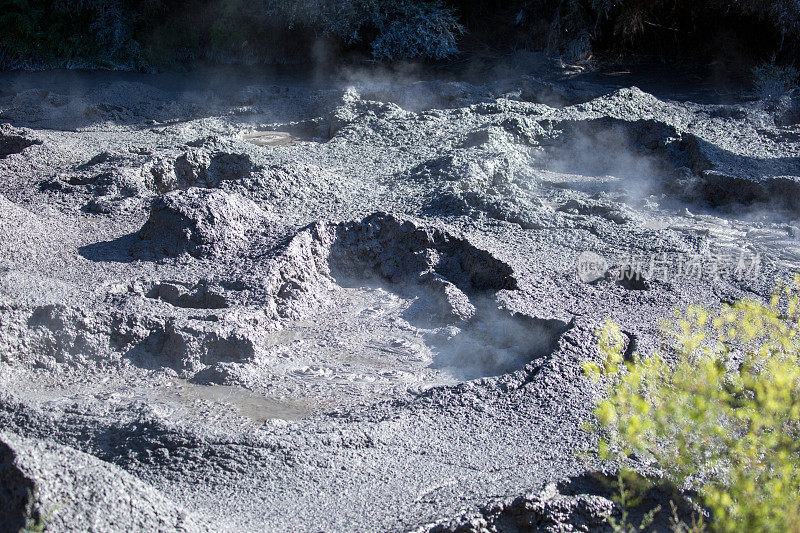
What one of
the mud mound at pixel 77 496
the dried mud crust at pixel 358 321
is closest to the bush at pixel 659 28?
the dried mud crust at pixel 358 321

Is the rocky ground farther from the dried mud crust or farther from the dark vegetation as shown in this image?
the dark vegetation

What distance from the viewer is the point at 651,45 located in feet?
31.4

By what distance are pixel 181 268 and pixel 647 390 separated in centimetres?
253

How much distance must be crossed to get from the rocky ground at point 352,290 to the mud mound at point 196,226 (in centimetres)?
1

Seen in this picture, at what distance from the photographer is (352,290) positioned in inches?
166

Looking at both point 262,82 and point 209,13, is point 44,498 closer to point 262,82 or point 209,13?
point 262,82

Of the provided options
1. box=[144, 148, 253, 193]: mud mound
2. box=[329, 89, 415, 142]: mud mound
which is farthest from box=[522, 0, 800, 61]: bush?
box=[144, 148, 253, 193]: mud mound

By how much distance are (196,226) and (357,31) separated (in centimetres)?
565

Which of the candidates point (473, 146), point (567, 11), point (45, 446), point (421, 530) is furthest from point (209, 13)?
point (421, 530)

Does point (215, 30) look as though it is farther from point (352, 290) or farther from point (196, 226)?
point (352, 290)

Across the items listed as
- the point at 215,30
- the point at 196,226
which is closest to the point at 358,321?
the point at 196,226

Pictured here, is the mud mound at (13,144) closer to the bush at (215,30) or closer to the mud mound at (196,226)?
the mud mound at (196,226)

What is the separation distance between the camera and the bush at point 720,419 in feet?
7.32

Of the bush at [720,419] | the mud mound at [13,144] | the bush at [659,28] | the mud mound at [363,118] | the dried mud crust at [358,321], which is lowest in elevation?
the mud mound at [13,144]
